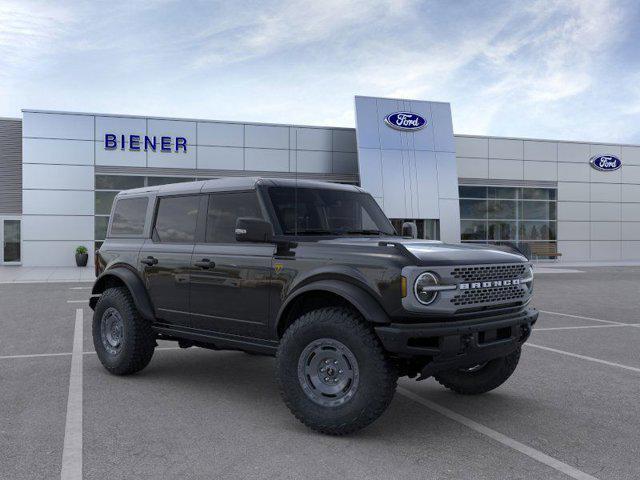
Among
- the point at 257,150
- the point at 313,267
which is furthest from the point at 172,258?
the point at 257,150

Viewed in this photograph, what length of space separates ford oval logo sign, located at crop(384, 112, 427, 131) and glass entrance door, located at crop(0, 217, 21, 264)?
18289mm

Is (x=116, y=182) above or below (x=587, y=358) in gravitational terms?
above

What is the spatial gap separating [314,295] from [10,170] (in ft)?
92.2

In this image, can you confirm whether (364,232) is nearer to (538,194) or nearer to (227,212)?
(227,212)

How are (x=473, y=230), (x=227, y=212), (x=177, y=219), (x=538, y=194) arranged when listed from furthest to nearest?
(x=538, y=194)
(x=473, y=230)
(x=177, y=219)
(x=227, y=212)

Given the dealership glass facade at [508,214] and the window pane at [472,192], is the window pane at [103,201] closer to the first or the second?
the window pane at [472,192]

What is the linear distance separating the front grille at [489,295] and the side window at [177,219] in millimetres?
2719

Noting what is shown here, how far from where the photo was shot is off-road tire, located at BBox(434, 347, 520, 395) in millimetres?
5379

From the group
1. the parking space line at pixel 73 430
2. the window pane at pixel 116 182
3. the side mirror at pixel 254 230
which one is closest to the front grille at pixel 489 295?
the side mirror at pixel 254 230

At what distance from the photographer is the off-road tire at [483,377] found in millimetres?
5379

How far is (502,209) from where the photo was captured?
110ft

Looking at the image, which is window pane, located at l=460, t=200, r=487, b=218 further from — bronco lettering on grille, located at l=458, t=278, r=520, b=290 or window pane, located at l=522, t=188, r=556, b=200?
bronco lettering on grille, located at l=458, t=278, r=520, b=290

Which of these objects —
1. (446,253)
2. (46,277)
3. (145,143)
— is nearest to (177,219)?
(446,253)

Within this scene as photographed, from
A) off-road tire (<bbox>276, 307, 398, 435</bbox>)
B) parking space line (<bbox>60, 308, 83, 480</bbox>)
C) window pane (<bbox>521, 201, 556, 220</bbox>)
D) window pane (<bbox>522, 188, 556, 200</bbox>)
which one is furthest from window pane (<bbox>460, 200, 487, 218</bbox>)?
off-road tire (<bbox>276, 307, 398, 435</bbox>)
